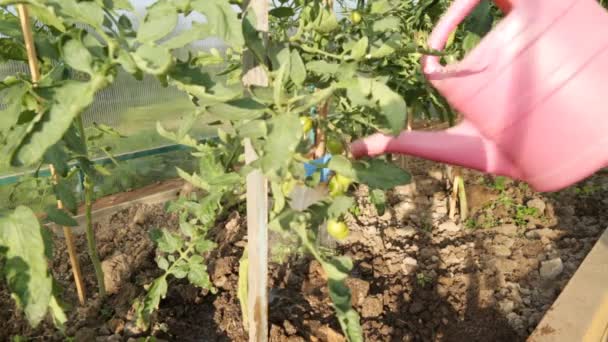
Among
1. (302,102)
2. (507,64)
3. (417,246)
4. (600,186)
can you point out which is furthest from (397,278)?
(600,186)

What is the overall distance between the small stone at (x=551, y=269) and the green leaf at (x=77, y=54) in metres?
1.87

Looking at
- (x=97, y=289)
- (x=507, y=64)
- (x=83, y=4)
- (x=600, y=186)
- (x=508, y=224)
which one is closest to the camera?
(x=83, y=4)

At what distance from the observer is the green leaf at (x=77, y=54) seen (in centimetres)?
51

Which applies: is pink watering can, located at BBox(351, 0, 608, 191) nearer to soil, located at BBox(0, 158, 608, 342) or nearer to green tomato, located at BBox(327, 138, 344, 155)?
green tomato, located at BBox(327, 138, 344, 155)

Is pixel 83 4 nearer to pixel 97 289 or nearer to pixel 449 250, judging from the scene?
pixel 97 289

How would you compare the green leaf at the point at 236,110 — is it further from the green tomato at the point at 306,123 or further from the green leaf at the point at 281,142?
the green tomato at the point at 306,123

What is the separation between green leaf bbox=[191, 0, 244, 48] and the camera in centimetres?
53

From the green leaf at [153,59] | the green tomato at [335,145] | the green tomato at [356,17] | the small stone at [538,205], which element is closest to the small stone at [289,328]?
the green tomato at [335,145]

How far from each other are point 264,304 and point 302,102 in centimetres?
57

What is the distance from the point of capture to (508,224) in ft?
7.39

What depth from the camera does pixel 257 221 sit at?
2.87ft

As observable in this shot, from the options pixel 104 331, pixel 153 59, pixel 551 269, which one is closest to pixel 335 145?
pixel 153 59

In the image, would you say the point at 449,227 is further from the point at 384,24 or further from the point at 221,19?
the point at 221,19

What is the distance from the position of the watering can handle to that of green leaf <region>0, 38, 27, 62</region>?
0.78 m
